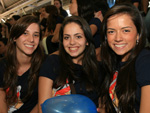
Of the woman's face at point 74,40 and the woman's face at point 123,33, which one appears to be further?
the woman's face at point 74,40

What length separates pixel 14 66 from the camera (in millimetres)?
1599

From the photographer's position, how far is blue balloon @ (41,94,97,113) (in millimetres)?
645

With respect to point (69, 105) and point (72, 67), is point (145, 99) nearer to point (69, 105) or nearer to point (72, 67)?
point (69, 105)

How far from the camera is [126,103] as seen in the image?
113 cm

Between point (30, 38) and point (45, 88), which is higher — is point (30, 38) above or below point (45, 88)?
above

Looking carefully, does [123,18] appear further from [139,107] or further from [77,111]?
[77,111]

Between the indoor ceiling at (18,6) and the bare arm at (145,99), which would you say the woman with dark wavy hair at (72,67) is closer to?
the bare arm at (145,99)

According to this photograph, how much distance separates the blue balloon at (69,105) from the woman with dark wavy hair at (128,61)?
494mm

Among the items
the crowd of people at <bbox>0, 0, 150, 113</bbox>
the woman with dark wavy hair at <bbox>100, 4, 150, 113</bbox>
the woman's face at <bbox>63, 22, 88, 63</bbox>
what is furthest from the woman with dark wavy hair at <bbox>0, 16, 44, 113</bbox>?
the woman with dark wavy hair at <bbox>100, 4, 150, 113</bbox>

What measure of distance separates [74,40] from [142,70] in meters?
0.69

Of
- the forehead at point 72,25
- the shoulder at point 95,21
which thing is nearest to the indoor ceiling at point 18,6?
the shoulder at point 95,21

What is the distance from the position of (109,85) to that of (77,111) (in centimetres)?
75

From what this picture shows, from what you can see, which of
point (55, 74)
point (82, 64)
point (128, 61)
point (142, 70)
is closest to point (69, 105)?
point (142, 70)

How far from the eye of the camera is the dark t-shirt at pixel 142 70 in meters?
0.98
